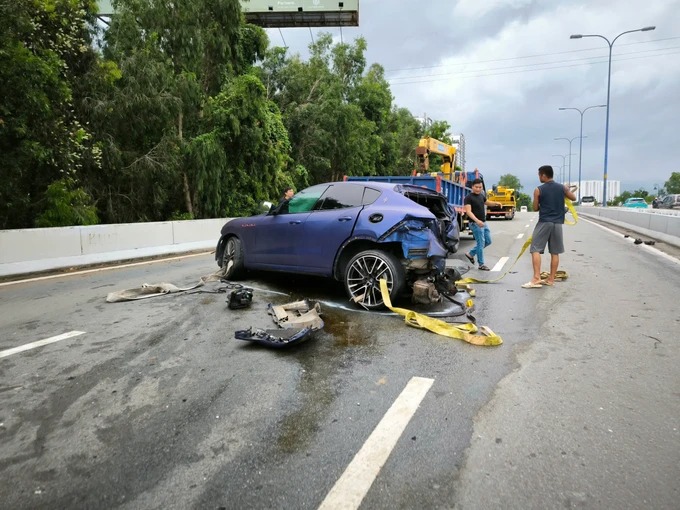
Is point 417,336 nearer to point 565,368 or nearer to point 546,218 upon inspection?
point 565,368

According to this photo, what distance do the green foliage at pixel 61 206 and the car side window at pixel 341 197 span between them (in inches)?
358

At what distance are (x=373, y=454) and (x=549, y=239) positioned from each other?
6.16 meters

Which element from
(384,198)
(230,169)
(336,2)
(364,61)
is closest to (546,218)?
(384,198)

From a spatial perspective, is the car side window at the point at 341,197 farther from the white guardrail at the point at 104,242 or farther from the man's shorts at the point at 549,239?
the white guardrail at the point at 104,242

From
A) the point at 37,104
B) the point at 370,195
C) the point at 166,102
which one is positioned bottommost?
the point at 370,195

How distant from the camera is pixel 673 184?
4181 inches

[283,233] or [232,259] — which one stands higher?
[283,233]

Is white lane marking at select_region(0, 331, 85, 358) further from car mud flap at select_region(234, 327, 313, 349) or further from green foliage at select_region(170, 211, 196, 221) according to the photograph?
green foliage at select_region(170, 211, 196, 221)

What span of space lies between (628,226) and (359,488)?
23914 mm

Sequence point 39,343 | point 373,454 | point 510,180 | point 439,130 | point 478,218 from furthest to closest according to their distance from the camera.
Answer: point 510,180 < point 439,130 < point 478,218 < point 39,343 < point 373,454

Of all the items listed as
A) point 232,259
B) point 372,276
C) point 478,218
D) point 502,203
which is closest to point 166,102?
point 232,259

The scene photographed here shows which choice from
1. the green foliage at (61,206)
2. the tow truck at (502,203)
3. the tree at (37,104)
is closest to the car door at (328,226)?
the tree at (37,104)

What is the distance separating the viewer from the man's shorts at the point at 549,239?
25.0 feet

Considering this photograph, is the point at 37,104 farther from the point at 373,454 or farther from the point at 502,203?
the point at 502,203
